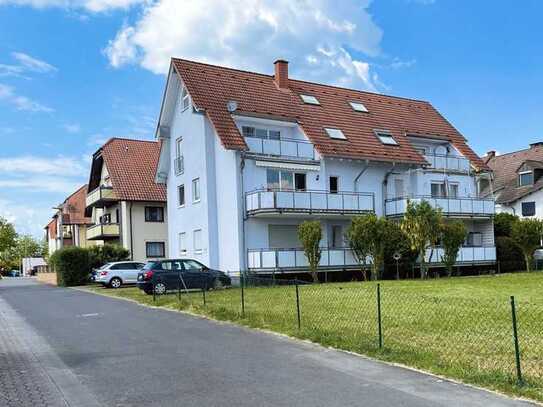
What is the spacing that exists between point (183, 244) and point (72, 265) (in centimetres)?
785

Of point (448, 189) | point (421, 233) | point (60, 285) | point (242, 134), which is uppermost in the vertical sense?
point (242, 134)

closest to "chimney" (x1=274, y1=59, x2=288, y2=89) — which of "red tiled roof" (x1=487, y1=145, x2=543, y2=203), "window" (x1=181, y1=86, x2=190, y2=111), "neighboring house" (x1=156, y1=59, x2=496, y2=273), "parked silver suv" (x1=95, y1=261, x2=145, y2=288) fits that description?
"neighboring house" (x1=156, y1=59, x2=496, y2=273)

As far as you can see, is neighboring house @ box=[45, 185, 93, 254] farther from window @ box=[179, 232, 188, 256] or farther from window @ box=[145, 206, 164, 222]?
window @ box=[179, 232, 188, 256]

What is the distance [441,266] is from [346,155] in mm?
8136

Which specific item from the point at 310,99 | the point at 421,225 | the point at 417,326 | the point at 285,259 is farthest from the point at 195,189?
the point at 417,326

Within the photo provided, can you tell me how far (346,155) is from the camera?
32.3 metres

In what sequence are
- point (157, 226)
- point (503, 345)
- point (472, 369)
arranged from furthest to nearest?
point (157, 226), point (503, 345), point (472, 369)

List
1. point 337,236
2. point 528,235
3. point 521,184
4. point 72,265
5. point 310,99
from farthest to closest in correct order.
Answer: point 521,184
point 72,265
point 310,99
point 528,235
point 337,236

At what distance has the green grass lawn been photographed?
8625 millimetres

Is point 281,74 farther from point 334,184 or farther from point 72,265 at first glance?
point 72,265

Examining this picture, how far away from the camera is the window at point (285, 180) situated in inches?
1236

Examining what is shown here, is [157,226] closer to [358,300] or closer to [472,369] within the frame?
[358,300]

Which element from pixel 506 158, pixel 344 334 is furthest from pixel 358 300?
pixel 506 158

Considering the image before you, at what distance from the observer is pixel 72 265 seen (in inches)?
1500
